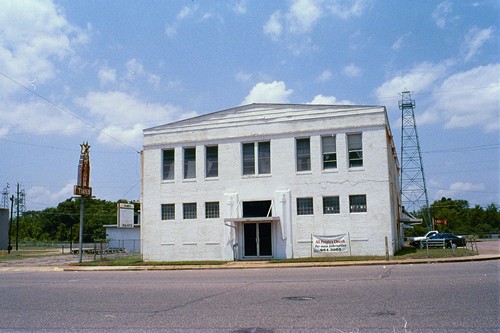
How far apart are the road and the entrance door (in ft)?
48.9

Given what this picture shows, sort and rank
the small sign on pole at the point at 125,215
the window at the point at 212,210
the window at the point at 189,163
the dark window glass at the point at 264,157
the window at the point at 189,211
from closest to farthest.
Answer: the dark window glass at the point at 264,157 < the window at the point at 212,210 < the window at the point at 189,211 < the window at the point at 189,163 < the small sign on pole at the point at 125,215

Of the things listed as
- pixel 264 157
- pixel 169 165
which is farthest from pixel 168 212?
pixel 264 157

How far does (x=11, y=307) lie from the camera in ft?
38.5

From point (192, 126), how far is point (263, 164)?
551cm

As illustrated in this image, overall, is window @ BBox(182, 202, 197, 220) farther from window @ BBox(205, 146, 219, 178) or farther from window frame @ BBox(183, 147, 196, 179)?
window @ BBox(205, 146, 219, 178)

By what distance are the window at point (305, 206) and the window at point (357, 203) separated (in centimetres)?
231

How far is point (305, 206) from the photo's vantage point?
2973 centimetres

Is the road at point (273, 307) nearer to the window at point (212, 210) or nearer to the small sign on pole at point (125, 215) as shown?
the window at point (212, 210)

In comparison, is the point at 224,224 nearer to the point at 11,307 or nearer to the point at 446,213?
the point at 11,307

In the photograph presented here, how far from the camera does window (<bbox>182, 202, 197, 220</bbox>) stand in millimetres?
31969

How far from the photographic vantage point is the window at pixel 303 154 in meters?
30.2

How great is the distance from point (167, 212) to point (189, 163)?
3.50m

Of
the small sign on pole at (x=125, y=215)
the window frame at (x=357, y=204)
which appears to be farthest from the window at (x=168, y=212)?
the window frame at (x=357, y=204)

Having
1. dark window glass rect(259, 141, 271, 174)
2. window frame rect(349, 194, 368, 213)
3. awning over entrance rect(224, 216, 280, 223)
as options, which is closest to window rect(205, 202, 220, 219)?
awning over entrance rect(224, 216, 280, 223)
